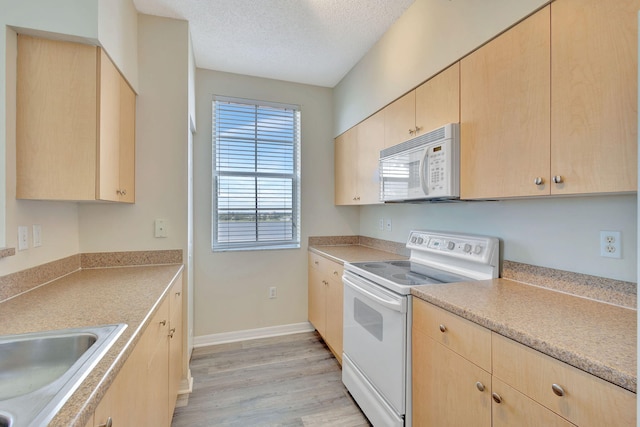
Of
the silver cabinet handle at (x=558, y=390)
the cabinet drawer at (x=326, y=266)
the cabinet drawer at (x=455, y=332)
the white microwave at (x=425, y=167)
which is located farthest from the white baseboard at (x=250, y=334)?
the silver cabinet handle at (x=558, y=390)

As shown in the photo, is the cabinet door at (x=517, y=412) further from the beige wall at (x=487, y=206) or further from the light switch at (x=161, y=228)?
the light switch at (x=161, y=228)

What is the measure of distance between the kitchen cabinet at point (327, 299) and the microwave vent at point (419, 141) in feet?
3.19

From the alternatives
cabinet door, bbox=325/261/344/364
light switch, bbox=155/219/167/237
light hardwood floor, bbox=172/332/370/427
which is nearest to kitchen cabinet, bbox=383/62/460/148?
cabinet door, bbox=325/261/344/364

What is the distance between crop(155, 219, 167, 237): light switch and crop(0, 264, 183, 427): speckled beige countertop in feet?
1.04

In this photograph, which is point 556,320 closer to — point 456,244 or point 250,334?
point 456,244

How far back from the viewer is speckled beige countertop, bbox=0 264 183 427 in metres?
0.64

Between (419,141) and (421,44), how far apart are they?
636 millimetres

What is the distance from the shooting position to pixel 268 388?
210 cm

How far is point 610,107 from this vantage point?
0.94 meters

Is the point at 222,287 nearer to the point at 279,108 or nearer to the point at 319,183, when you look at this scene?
the point at 319,183

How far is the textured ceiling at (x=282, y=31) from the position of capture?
1933 millimetres

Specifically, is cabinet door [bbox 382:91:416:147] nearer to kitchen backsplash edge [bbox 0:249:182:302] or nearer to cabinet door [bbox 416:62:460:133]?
cabinet door [bbox 416:62:460:133]

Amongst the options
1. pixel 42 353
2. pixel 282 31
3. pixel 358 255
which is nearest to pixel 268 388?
pixel 358 255

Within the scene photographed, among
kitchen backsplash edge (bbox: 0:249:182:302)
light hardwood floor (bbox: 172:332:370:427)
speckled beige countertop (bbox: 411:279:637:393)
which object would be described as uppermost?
kitchen backsplash edge (bbox: 0:249:182:302)
